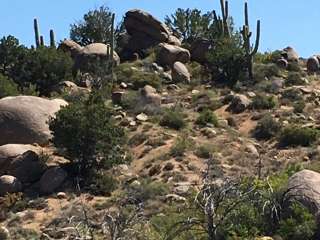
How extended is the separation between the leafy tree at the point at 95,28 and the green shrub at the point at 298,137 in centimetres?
1820

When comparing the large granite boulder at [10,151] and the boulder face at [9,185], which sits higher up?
the large granite boulder at [10,151]

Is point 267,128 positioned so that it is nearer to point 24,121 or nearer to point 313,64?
point 24,121

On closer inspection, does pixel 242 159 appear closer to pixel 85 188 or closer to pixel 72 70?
pixel 85 188

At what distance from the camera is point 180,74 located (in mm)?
39594

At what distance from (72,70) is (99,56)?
1597 mm

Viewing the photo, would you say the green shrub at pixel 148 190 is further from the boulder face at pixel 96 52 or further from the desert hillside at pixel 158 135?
the boulder face at pixel 96 52

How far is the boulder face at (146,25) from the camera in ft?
147

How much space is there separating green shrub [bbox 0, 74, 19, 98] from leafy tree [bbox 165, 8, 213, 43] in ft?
46.4

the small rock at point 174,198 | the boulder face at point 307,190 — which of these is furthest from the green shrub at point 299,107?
the boulder face at point 307,190

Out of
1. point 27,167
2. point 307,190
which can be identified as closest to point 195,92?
point 27,167

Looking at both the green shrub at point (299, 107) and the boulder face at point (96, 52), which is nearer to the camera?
the green shrub at point (299, 107)

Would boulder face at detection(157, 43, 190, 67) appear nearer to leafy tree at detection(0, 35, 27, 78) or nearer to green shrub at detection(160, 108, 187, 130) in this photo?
leafy tree at detection(0, 35, 27, 78)

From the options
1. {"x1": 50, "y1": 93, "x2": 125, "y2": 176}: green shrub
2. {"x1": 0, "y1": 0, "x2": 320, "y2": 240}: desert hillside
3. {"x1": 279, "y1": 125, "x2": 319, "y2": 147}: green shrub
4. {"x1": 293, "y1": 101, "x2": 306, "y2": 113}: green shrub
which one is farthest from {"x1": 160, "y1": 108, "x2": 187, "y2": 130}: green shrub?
{"x1": 50, "y1": 93, "x2": 125, "y2": 176}: green shrub

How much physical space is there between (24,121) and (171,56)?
1339 centimetres
